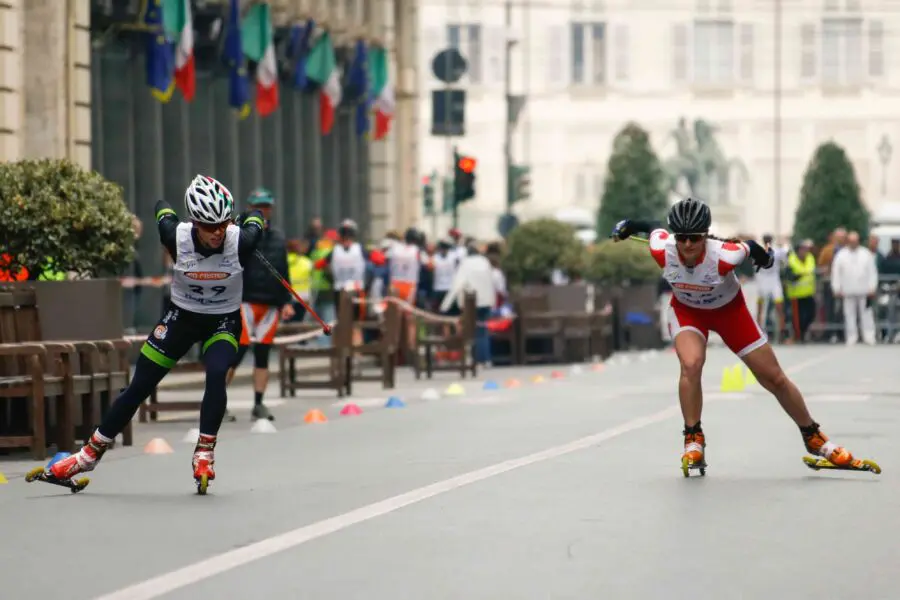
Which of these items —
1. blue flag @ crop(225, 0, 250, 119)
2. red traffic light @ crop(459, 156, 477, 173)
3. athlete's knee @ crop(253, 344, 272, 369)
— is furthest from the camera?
red traffic light @ crop(459, 156, 477, 173)

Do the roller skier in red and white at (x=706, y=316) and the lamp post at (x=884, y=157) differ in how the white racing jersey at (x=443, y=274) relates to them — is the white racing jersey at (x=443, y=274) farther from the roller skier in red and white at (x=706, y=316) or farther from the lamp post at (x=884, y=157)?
the lamp post at (x=884, y=157)

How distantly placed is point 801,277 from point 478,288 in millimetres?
10599

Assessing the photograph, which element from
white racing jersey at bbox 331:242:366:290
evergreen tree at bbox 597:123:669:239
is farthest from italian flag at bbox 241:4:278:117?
evergreen tree at bbox 597:123:669:239

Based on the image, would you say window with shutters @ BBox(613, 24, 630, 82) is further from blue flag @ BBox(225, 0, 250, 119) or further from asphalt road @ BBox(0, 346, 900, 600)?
asphalt road @ BBox(0, 346, 900, 600)

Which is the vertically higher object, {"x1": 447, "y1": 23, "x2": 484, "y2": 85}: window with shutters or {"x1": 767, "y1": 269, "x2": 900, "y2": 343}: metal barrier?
{"x1": 447, "y1": 23, "x2": 484, "y2": 85}: window with shutters

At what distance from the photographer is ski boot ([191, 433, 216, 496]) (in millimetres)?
12406

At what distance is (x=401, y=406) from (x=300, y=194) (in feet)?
58.7

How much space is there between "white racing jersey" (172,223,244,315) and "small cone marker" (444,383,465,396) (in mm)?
11463

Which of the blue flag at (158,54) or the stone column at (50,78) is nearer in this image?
the stone column at (50,78)

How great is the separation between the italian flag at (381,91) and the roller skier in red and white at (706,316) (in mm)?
27611

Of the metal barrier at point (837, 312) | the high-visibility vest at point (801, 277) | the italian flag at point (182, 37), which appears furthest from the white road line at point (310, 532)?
the metal barrier at point (837, 312)

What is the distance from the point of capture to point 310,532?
34.3ft

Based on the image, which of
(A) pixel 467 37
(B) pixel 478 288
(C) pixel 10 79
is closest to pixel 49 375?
(C) pixel 10 79

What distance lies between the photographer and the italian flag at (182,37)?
29.5m
